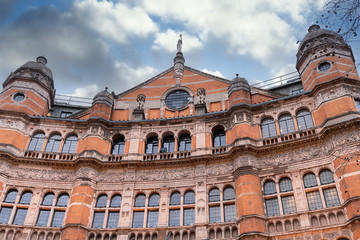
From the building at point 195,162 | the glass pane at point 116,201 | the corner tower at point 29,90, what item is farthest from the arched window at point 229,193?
the corner tower at point 29,90

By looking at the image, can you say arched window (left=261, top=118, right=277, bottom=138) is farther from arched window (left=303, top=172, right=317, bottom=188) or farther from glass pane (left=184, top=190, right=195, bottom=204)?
glass pane (left=184, top=190, right=195, bottom=204)

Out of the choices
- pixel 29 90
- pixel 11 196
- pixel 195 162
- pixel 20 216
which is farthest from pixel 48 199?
pixel 195 162

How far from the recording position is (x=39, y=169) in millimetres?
27062

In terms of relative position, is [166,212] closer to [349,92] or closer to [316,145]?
[316,145]

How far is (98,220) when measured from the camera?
25031mm

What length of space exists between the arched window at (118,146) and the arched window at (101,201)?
411cm

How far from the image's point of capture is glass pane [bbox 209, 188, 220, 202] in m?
24.7

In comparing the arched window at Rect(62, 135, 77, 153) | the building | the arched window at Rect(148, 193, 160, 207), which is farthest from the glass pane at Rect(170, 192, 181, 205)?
the arched window at Rect(62, 135, 77, 153)

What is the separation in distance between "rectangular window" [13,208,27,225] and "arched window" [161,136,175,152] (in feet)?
36.5

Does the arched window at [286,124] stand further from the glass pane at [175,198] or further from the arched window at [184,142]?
the glass pane at [175,198]

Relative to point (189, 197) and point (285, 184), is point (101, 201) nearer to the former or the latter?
point (189, 197)

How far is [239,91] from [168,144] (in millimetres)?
7217

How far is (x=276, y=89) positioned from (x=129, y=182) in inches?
675

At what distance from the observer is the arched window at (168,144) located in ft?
93.6
